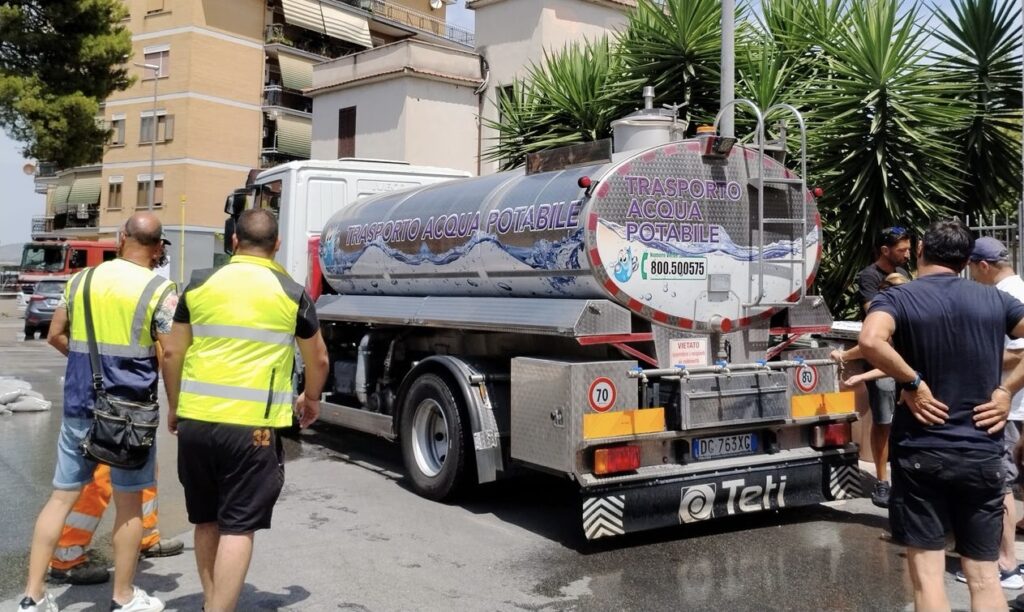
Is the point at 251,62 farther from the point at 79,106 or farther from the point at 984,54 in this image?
the point at 984,54

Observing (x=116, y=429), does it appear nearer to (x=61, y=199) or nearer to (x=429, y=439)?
(x=429, y=439)

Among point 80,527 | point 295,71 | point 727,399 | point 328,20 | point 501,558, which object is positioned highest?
point 328,20

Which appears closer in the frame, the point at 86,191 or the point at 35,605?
the point at 35,605

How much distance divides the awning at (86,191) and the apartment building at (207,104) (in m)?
0.76

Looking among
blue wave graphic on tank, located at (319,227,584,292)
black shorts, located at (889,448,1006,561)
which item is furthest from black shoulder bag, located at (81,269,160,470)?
black shorts, located at (889,448,1006,561)

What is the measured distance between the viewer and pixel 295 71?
45812 mm

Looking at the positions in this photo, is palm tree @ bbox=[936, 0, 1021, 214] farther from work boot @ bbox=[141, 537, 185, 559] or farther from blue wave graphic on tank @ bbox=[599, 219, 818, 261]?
work boot @ bbox=[141, 537, 185, 559]

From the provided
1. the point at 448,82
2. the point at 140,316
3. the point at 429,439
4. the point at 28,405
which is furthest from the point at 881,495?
the point at 448,82

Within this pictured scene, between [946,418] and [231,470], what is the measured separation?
2810mm

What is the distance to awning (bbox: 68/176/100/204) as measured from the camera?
4966cm

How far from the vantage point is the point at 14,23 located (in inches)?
745

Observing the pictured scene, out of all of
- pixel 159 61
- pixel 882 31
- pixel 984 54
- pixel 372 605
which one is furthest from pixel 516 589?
pixel 159 61

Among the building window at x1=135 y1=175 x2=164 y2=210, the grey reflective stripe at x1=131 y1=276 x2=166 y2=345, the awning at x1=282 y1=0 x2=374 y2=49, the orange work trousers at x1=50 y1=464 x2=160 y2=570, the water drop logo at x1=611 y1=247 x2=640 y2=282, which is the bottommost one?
the orange work trousers at x1=50 y1=464 x2=160 y2=570

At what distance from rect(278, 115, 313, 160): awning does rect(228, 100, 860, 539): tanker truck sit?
40.0 metres
